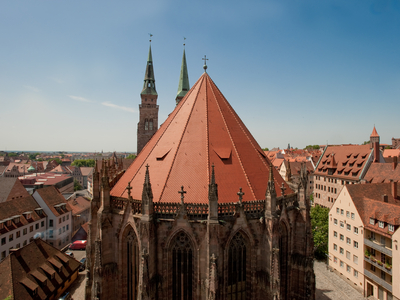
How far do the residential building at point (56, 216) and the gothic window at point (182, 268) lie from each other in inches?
1185

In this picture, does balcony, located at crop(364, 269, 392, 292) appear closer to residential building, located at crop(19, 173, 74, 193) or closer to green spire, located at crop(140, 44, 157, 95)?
green spire, located at crop(140, 44, 157, 95)

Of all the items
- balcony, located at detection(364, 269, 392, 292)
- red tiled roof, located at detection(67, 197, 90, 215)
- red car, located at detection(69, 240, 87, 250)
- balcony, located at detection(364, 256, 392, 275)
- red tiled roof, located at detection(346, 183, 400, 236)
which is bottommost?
red car, located at detection(69, 240, 87, 250)

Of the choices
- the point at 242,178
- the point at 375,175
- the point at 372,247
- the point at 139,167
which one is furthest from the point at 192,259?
the point at 375,175

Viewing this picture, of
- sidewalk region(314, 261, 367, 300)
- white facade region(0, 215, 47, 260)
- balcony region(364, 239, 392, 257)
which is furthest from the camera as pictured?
white facade region(0, 215, 47, 260)

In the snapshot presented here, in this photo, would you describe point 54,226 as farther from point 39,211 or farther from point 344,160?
point 344,160

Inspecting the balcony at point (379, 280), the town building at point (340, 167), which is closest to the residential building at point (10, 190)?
the balcony at point (379, 280)

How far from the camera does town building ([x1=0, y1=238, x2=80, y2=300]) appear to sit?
20.0 meters

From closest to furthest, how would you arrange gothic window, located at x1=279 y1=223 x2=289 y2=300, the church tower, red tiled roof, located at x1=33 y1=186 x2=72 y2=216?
gothic window, located at x1=279 y1=223 x2=289 y2=300 < red tiled roof, located at x1=33 y1=186 x2=72 y2=216 < the church tower

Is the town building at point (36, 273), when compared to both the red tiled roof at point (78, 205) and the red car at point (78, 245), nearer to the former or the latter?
the red car at point (78, 245)

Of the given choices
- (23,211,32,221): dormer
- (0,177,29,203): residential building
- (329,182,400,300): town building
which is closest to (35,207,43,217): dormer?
(23,211,32,221): dormer

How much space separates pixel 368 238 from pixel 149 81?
45.3 m

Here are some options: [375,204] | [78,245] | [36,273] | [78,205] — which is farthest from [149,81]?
[375,204]

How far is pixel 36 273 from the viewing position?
2198cm

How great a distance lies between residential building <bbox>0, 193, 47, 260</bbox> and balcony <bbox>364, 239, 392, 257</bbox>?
34.7 meters
